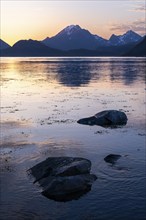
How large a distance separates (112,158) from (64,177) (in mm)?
6534

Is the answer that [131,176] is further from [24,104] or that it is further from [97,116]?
[24,104]

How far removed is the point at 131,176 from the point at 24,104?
34.5m

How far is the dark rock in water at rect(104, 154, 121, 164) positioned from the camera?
27048 mm

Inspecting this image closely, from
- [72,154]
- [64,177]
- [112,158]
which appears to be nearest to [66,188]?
[64,177]

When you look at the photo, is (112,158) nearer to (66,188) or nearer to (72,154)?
(72,154)

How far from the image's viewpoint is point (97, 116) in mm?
41469

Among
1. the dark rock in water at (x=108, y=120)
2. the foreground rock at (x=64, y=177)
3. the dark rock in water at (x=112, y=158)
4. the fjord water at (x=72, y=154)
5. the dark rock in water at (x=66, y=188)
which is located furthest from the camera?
the dark rock in water at (x=108, y=120)

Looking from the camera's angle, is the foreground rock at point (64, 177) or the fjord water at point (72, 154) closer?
the fjord water at point (72, 154)

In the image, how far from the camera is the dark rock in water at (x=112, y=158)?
2705cm

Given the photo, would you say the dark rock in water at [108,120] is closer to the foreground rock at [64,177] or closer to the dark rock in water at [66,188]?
the foreground rock at [64,177]

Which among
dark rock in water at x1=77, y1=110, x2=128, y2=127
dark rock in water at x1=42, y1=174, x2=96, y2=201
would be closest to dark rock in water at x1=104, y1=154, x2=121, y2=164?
dark rock in water at x1=42, y1=174, x2=96, y2=201

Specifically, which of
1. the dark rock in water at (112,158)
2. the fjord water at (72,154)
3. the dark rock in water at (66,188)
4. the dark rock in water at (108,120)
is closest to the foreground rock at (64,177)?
the dark rock in water at (66,188)

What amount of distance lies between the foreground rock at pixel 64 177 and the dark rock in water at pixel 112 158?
6.90ft

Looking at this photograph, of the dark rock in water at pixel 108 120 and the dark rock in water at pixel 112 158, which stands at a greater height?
the dark rock in water at pixel 108 120
